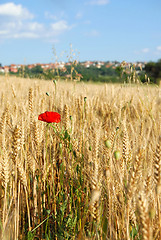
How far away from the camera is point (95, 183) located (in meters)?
0.71

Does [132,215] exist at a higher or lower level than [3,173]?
lower

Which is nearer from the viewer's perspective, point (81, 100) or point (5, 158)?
point (5, 158)

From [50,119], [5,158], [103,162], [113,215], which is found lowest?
[113,215]

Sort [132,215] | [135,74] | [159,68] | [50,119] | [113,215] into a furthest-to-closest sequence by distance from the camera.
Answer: [159,68] < [135,74] < [50,119] < [113,215] < [132,215]

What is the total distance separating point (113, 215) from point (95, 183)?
0.99ft

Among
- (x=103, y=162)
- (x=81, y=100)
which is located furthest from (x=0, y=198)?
(x=81, y=100)

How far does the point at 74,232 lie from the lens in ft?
3.23

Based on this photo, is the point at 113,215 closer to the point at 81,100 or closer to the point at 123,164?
the point at 123,164

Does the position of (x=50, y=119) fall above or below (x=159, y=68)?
below

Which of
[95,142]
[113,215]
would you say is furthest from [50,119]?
[113,215]

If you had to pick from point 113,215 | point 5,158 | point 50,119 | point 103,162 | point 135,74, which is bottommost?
point 113,215

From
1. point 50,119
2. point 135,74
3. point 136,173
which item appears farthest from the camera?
point 135,74

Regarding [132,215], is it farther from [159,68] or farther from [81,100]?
[159,68]

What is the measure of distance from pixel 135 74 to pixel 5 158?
164 centimetres
